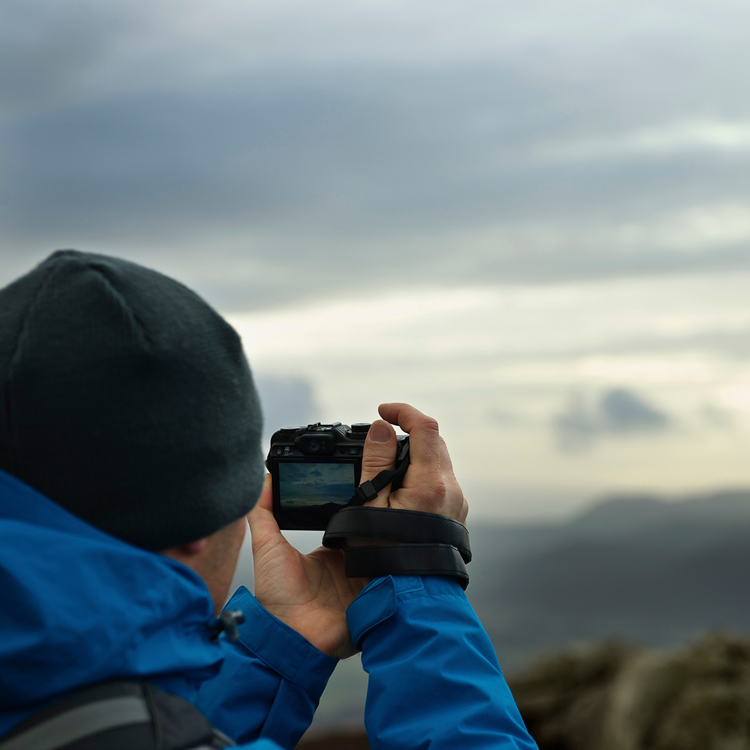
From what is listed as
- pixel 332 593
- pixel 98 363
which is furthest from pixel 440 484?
pixel 98 363

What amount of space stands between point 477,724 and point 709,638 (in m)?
7.90

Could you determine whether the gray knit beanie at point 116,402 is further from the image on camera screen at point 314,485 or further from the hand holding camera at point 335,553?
the image on camera screen at point 314,485

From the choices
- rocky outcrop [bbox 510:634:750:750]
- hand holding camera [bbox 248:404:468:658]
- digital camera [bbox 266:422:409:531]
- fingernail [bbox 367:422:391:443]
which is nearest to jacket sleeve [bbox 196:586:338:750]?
hand holding camera [bbox 248:404:468:658]

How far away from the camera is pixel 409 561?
273cm

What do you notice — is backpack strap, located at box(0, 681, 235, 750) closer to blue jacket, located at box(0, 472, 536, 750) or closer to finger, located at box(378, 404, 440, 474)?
blue jacket, located at box(0, 472, 536, 750)

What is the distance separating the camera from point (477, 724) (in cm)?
231

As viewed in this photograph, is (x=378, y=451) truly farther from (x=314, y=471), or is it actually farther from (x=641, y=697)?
(x=641, y=697)

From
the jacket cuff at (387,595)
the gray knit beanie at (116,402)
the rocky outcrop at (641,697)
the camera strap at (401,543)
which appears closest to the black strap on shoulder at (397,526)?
the camera strap at (401,543)

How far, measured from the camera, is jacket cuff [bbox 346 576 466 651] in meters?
2.66

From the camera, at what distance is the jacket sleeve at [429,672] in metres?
2.32

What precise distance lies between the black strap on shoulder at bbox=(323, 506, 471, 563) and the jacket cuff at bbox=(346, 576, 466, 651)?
0.15m

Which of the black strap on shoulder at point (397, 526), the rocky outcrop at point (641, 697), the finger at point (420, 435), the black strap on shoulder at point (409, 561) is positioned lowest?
the rocky outcrop at point (641, 697)

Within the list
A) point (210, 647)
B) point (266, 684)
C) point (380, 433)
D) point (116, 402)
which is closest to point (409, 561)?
point (380, 433)

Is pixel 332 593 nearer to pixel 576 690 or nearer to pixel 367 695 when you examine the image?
pixel 367 695
